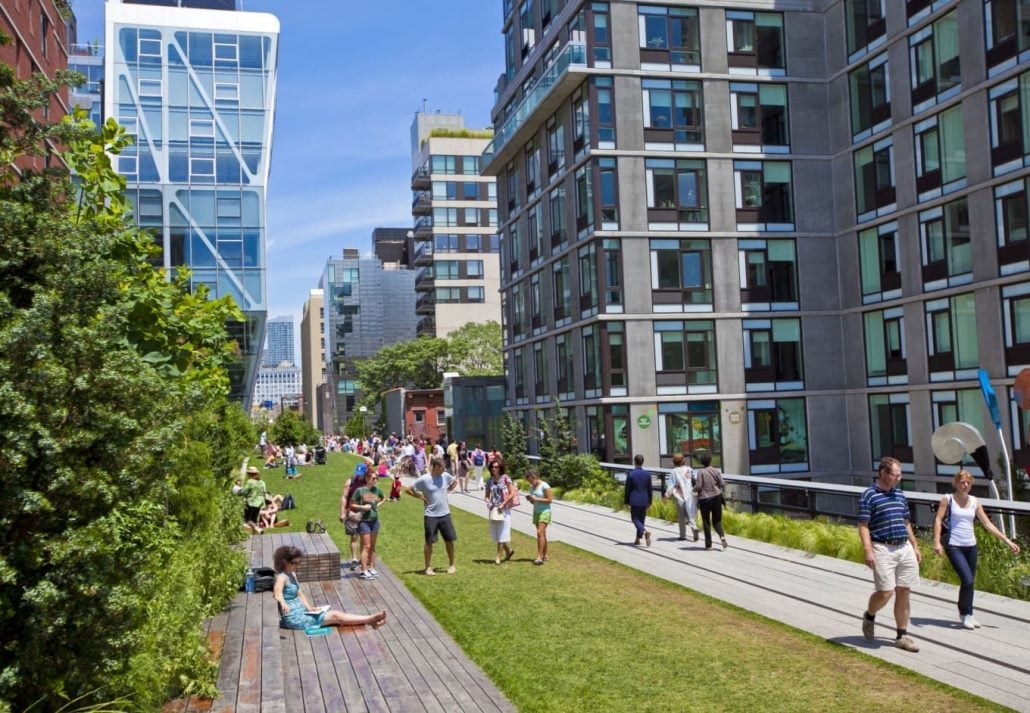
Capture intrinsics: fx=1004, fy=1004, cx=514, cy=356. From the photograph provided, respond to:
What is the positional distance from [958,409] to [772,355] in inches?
337

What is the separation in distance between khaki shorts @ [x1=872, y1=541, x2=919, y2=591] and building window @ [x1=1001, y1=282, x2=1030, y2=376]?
2305 cm

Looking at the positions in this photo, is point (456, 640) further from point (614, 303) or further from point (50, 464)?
point (614, 303)

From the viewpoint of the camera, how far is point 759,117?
4109cm

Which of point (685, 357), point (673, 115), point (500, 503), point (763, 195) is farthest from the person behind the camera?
point (763, 195)

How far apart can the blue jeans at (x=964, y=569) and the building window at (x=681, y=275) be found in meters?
28.7

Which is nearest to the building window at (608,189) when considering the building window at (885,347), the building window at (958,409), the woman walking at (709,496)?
the building window at (885,347)

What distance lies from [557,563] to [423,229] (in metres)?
90.1

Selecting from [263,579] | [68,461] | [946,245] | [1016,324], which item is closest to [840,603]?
[263,579]

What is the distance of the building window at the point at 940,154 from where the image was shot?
33.2 meters

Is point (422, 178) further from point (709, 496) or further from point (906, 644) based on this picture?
point (906, 644)

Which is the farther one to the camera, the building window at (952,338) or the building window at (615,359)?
the building window at (615,359)

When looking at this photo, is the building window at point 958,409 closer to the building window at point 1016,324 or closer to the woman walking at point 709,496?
the building window at point 1016,324

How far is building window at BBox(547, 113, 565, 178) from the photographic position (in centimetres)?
4369

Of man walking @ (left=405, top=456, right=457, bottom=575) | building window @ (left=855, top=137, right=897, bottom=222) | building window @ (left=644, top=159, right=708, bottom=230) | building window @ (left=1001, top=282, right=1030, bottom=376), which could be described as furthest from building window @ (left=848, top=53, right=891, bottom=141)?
man walking @ (left=405, top=456, right=457, bottom=575)
